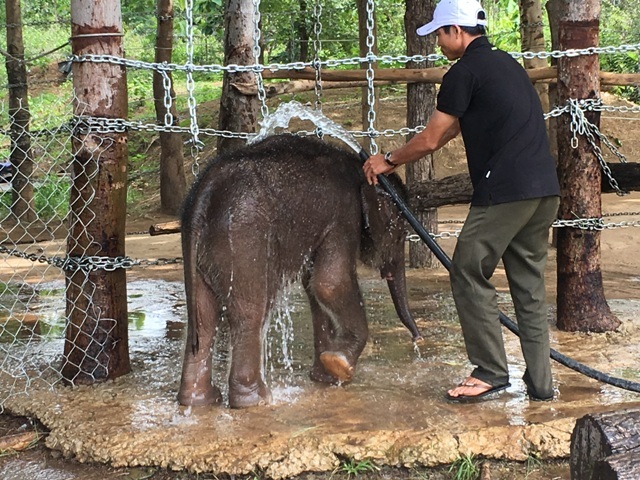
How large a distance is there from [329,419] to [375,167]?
1496mm

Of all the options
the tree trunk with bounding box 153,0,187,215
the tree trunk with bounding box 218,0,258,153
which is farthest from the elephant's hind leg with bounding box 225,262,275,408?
the tree trunk with bounding box 153,0,187,215

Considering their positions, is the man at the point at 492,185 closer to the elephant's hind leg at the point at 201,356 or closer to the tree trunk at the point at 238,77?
the elephant's hind leg at the point at 201,356

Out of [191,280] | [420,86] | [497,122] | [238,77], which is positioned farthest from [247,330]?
[420,86]

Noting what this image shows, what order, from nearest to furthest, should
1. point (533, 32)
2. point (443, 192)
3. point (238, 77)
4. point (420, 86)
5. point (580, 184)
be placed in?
point (580, 184) < point (443, 192) < point (238, 77) < point (420, 86) < point (533, 32)

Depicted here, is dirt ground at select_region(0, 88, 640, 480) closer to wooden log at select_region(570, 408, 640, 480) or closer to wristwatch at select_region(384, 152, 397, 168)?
wooden log at select_region(570, 408, 640, 480)

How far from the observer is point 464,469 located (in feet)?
13.7

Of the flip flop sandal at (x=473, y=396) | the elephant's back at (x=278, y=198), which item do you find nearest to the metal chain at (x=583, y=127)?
the elephant's back at (x=278, y=198)

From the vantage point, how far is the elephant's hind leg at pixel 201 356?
16.3 feet

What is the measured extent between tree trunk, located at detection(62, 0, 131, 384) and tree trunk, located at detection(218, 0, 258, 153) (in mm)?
1884

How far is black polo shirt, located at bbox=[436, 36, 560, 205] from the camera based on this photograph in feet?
14.8

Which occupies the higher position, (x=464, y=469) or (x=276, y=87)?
(x=276, y=87)

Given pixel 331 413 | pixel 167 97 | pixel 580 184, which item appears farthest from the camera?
pixel 580 184

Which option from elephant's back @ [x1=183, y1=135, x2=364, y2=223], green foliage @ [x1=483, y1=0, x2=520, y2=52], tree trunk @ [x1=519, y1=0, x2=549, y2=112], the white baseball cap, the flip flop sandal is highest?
green foliage @ [x1=483, y1=0, x2=520, y2=52]

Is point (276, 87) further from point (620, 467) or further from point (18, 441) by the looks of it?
point (620, 467)
